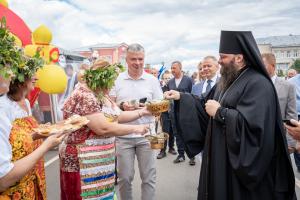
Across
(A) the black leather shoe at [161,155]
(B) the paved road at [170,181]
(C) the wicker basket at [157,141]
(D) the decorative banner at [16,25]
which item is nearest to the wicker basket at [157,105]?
(C) the wicker basket at [157,141]

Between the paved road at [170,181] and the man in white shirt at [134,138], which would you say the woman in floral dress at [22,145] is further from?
the paved road at [170,181]

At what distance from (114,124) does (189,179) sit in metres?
3.41

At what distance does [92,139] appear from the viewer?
9.54 ft

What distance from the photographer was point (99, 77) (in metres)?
2.93

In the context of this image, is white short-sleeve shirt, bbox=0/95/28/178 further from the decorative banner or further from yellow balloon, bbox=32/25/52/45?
yellow balloon, bbox=32/25/52/45

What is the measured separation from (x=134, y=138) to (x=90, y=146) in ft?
3.36

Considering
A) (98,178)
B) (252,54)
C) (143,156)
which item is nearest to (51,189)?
(143,156)

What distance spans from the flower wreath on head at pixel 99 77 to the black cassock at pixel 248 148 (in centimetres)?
111

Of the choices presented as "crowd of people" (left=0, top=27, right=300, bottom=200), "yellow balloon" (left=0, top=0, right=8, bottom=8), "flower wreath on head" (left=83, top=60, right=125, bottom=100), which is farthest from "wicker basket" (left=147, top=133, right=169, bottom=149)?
"yellow balloon" (left=0, top=0, right=8, bottom=8)

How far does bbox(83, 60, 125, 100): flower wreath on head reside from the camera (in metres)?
2.94

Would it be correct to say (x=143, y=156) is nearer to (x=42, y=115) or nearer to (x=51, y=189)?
(x=51, y=189)

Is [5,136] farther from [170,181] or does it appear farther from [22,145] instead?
[170,181]

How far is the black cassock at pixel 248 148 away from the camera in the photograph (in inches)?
107

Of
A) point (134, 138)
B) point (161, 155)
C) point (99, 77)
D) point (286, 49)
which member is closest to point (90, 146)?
point (99, 77)
